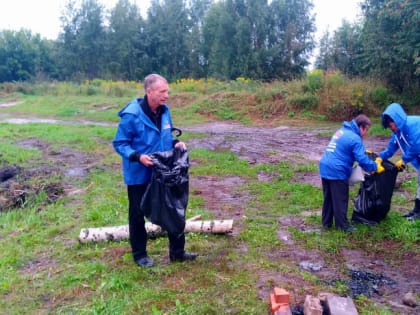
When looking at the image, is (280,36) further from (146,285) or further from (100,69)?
(146,285)

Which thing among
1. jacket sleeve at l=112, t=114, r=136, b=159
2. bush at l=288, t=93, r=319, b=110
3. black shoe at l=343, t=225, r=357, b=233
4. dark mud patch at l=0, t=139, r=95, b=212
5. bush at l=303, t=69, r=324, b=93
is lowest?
dark mud patch at l=0, t=139, r=95, b=212

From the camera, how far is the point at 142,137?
427cm

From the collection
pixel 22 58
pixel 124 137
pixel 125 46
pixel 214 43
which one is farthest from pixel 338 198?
pixel 22 58

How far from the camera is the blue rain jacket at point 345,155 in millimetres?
5344

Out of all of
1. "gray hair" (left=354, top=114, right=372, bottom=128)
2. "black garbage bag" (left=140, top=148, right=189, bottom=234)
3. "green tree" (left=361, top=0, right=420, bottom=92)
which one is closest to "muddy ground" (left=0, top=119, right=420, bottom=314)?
"black garbage bag" (left=140, top=148, right=189, bottom=234)

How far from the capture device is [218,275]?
14.3ft

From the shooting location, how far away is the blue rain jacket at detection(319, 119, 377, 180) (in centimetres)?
534

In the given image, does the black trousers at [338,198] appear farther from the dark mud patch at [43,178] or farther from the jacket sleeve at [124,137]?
the dark mud patch at [43,178]

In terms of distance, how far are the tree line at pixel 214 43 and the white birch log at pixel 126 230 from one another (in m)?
10.3

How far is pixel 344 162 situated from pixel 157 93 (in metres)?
2.65

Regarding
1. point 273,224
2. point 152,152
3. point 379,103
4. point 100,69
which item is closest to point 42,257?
point 152,152

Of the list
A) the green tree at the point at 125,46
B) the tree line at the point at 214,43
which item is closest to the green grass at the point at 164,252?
the tree line at the point at 214,43

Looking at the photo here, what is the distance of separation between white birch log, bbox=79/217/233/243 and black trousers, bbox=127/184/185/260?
809 mm

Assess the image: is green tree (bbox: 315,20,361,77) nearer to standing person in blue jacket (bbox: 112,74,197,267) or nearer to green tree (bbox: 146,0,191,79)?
green tree (bbox: 146,0,191,79)
